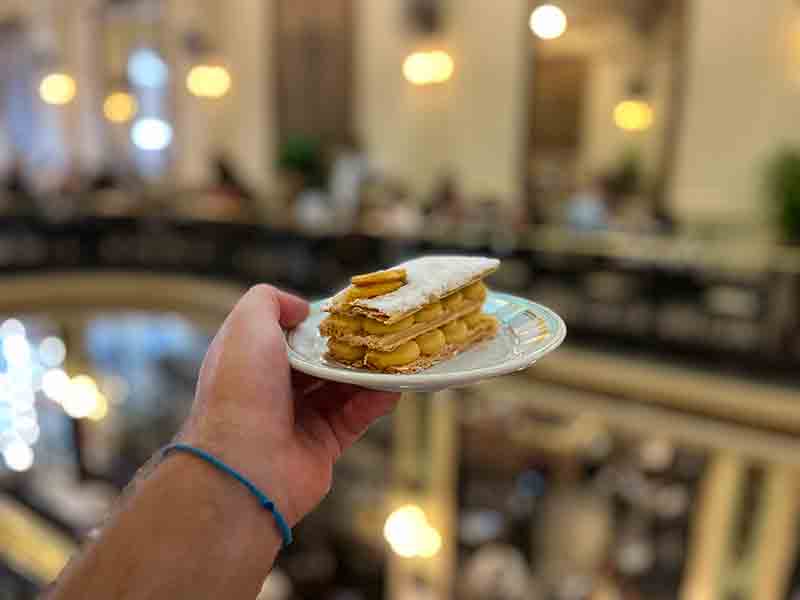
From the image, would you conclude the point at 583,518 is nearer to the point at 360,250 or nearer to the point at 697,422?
the point at 697,422

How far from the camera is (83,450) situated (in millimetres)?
12164

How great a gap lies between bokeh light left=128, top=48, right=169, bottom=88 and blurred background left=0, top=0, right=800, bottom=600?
6cm

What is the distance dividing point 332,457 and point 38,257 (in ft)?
30.6

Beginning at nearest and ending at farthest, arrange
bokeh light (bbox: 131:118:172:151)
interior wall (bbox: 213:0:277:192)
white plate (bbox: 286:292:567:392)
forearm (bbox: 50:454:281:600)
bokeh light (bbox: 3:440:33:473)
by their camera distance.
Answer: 1. forearm (bbox: 50:454:281:600)
2. white plate (bbox: 286:292:567:392)
3. bokeh light (bbox: 3:440:33:473)
4. interior wall (bbox: 213:0:277:192)
5. bokeh light (bbox: 131:118:172:151)

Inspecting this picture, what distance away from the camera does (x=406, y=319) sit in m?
1.42

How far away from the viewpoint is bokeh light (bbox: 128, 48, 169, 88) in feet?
41.0

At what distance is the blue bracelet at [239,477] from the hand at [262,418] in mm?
17

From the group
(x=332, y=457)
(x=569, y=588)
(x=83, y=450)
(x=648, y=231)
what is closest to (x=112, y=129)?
(x=83, y=450)

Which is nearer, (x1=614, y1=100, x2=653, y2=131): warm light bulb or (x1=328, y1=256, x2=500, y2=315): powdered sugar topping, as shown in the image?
(x1=328, y1=256, x2=500, y2=315): powdered sugar topping

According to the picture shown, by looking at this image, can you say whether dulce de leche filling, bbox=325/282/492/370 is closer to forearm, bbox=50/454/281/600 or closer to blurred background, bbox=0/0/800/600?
forearm, bbox=50/454/281/600

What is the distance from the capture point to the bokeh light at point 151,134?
41.9 feet

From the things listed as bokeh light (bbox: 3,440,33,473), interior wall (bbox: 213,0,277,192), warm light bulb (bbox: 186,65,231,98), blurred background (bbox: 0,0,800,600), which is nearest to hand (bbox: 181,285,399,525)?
blurred background (bbox: 0,0,800,600)

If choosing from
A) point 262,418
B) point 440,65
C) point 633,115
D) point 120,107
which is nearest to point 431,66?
point 440,65

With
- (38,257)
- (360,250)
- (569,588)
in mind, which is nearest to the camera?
(360,250)
